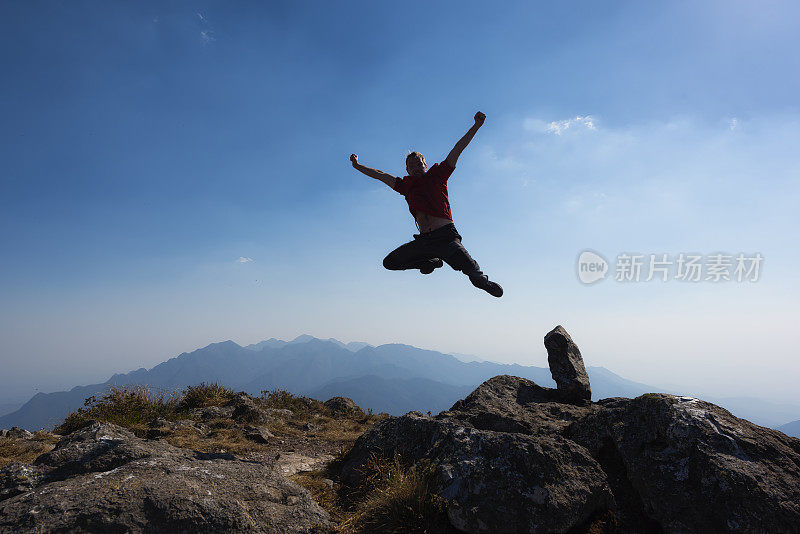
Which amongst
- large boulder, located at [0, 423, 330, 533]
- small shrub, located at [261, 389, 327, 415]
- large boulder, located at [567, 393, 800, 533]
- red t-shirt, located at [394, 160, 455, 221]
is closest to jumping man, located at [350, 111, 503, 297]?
red t-shirt, located at [394, 160, 455, 221]

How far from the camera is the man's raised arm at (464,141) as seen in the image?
743cm

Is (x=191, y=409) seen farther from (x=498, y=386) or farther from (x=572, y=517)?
(x=572, y=517)

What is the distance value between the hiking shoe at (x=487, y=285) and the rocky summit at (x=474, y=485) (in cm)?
273

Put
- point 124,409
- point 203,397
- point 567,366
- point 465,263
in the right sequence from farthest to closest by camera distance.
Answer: point 203,397 < point 124,409 < point 567,366 < point 465,263

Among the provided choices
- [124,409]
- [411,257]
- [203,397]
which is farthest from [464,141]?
[203,397]

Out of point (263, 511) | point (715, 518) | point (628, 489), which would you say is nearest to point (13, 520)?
point (263, 511)

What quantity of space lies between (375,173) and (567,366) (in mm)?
6750

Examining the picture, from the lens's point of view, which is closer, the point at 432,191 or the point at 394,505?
the point at 394,505

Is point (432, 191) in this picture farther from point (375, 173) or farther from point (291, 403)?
point (291, 403)

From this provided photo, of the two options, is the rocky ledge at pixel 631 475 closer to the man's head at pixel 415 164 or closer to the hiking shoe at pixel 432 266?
the hiking shoe at pixel 432 266

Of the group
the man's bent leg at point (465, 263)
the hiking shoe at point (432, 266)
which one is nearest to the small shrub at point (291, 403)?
the hiking shoe at point (432, 266)

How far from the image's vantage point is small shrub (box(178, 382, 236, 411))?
46.5ft

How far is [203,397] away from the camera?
47.8 ft

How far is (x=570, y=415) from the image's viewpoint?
7.36m
